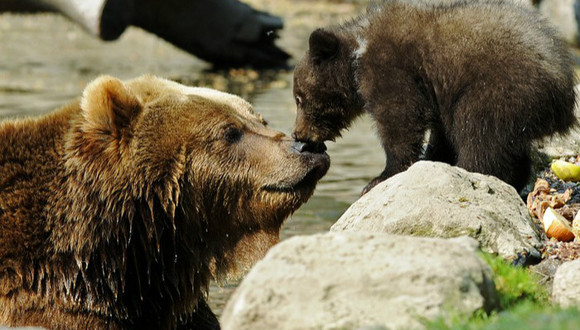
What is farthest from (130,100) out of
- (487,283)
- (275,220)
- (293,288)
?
(487,283)

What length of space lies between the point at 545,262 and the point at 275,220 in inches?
68.1

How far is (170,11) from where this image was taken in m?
16.8

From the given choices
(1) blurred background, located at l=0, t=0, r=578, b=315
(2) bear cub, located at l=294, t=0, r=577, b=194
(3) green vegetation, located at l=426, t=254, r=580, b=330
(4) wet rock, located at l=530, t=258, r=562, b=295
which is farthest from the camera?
(1) blurred background, located at l=0, t=0, r=578, b=315

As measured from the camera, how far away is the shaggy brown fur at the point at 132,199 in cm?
539

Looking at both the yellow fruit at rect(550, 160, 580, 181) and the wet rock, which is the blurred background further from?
the wet rock

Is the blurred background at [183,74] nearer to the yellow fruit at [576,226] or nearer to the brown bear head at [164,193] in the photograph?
the brown bear head at [164,193]

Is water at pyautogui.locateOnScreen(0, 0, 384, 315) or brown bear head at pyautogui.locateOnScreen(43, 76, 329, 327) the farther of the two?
water at pyautogui.locateOnScreen(0, 0, 384, 315)

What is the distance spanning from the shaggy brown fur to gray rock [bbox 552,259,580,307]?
1.62 meters

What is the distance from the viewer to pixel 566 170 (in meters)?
7.65

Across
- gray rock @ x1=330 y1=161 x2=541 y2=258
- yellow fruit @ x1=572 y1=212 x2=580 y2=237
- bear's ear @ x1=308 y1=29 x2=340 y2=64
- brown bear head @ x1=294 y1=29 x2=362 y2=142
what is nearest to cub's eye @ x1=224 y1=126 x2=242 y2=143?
gray rock @ x1=330 y1=161 x2=541 y2=258

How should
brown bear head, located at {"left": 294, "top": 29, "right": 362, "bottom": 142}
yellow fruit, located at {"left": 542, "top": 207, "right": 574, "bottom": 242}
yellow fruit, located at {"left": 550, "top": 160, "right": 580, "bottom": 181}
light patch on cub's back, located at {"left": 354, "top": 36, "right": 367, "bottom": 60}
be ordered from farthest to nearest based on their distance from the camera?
brown bear head, located at {"left": 294, "top": 29, "right": 362, "bottom": 142}
light patch on cub's back, located at {"left": 354, "top": 36, "right": 367, "bottom": 60}
yellow fruit, located at {"left": 550, "top": 160, "right": 580, "bottom": 181}
yellow fruit, located at {"left": 542, "top": 207, "right": 574, "bottom": 242}

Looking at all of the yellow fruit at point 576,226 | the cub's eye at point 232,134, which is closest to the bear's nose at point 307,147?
the cub's eye at point 232,134

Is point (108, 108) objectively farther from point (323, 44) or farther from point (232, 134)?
point (323, 44)

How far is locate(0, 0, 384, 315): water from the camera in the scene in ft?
33.2
